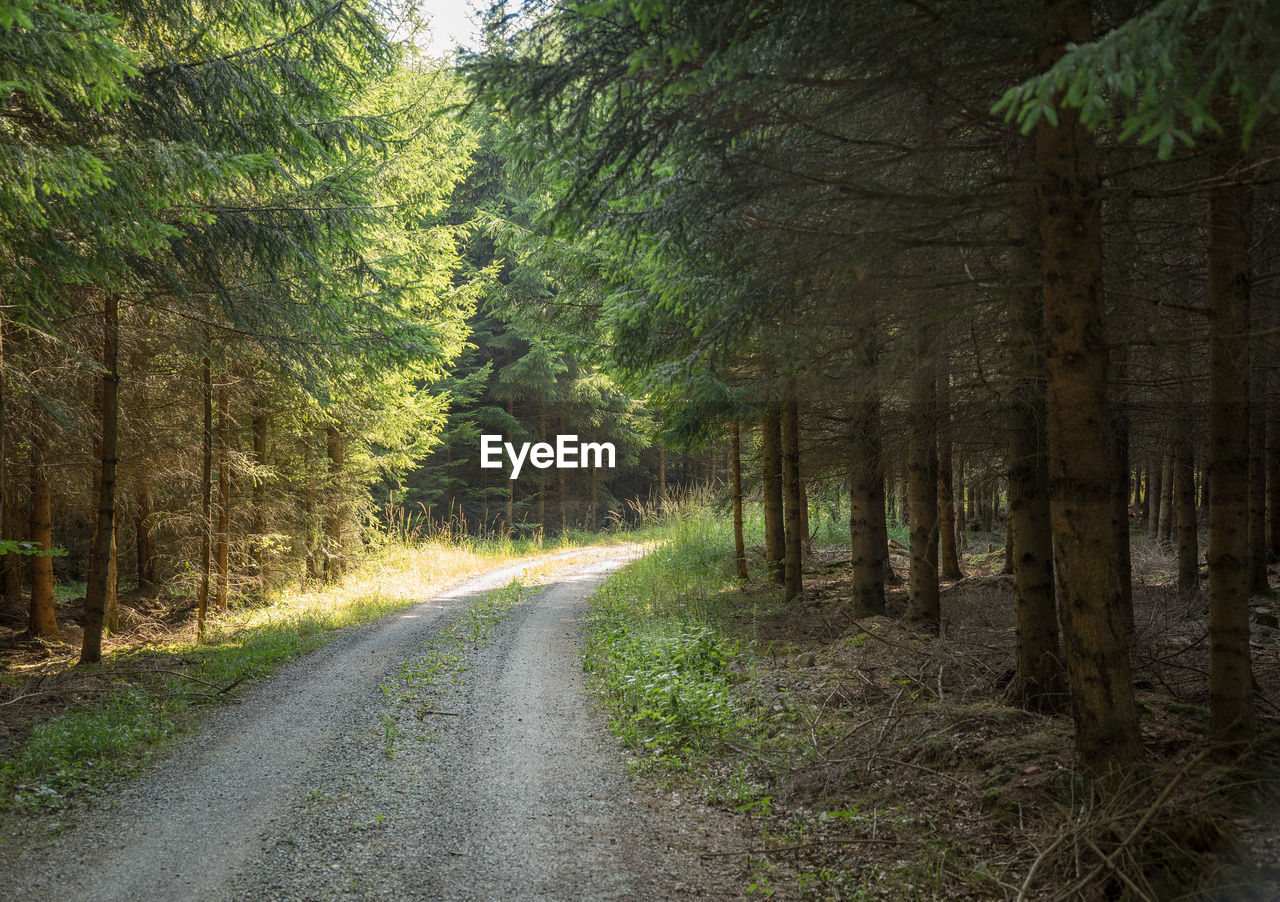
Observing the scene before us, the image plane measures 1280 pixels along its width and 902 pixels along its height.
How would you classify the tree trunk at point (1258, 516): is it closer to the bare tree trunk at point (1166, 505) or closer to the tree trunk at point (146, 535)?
the bare tree trunk at point (1166, 505)

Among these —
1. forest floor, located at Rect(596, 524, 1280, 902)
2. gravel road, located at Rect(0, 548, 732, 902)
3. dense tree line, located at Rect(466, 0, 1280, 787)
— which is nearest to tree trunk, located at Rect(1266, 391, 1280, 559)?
forest floor, located at Rect(596, 524, 1280, 902)

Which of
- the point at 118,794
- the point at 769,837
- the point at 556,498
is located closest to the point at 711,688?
the point at 769,837

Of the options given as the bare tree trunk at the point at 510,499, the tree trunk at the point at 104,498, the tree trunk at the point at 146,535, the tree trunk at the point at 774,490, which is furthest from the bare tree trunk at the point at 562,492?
the tree trunk at the point at 104,498

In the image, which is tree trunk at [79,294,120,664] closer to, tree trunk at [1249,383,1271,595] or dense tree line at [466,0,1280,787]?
dense tree line at [466,0,1280,787]

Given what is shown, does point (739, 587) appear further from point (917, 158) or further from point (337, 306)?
point (917, 158)

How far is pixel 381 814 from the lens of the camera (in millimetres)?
5023

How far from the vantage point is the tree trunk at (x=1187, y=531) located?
34.3 ft

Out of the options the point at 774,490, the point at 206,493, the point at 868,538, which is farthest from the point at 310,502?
the point at 868,538

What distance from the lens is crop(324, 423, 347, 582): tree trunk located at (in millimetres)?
16406

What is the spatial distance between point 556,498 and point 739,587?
19.7m

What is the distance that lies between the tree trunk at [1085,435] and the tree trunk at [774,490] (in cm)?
752

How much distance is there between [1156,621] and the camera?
783 cm

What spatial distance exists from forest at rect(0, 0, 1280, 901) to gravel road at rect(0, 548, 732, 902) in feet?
3.30

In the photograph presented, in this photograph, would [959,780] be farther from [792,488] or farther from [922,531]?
[792,488]
